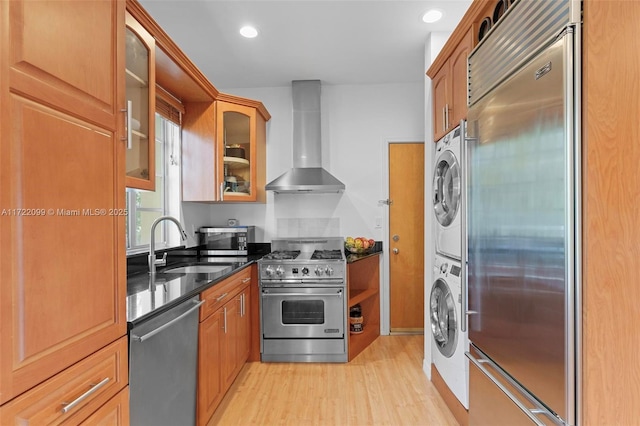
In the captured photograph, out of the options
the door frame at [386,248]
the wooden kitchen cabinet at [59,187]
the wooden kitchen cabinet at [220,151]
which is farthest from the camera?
the door frame at [386,248]

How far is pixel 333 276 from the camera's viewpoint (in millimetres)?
2875

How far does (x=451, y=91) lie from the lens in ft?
7.00

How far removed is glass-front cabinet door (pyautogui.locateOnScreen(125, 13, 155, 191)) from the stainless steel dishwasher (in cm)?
74

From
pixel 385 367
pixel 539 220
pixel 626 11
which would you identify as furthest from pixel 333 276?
pixel 626 11

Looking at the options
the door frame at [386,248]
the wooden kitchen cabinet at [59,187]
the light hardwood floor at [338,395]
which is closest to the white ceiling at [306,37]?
the door frame at [386,248]

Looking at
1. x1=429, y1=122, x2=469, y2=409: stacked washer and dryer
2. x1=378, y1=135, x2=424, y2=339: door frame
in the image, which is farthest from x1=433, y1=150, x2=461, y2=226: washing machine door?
x1=378, y1=135, x2=424, y2=339: door frame

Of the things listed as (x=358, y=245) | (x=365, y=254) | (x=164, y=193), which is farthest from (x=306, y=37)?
(x=365, y=254)

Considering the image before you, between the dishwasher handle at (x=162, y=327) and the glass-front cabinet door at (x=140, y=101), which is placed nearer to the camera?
the dishwasher handle at (x=162, y=327)

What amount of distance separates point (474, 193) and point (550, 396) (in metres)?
0.83

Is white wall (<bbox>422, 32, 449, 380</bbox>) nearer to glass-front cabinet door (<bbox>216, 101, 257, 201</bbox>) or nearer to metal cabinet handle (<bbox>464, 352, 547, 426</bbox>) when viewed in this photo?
metal cabinet handle (<bbox>464, 352, 547, 426</bbox>)

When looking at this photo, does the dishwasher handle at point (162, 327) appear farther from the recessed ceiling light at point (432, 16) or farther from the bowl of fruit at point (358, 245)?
the recessed ceiling light at point (432, 16)

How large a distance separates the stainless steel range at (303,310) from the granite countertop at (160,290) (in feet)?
1.57

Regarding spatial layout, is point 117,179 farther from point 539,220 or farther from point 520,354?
point 520,354

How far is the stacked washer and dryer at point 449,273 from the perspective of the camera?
1.93 meters
